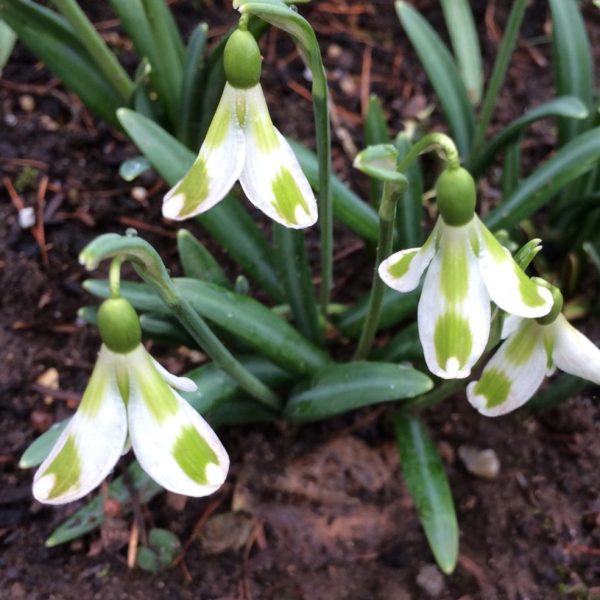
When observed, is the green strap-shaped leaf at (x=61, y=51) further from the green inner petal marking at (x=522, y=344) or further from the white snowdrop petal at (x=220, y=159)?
the green inner petal marking at (x=522, y=344)

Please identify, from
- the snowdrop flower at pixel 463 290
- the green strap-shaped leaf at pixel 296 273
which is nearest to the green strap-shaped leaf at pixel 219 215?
the green strap-shaped leaf at pixel 296 273

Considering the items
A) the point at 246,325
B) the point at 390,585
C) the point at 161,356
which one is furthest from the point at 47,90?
the point at 390,585

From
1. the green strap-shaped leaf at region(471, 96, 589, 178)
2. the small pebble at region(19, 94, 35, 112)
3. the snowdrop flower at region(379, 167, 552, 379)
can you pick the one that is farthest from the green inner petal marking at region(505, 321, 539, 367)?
the small pebble at region(19, 94, 35, 112)

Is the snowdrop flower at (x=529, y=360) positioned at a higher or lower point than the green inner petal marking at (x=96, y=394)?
lower

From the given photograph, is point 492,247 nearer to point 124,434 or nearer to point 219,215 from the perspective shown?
point 124,434

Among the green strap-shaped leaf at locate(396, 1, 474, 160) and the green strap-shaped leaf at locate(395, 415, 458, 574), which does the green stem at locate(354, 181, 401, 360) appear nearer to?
the green strap-shaped leaf at locate(395, 415, 458, 574)
